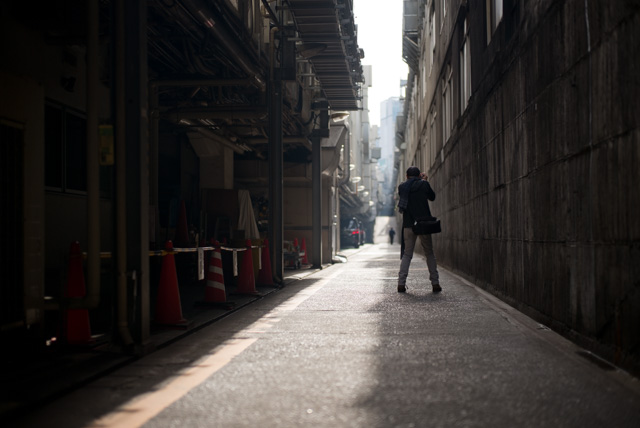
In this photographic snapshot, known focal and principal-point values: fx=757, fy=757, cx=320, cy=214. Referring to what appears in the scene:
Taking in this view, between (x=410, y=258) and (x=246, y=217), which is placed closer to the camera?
(x=410, y=258)

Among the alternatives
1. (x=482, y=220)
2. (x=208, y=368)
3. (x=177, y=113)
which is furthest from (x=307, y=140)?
(x=208, y=368)

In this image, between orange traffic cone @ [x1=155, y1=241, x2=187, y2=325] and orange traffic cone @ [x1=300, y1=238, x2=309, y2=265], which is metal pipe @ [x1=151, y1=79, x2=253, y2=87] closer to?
orange traffic cone @ [x1=155, y1=241, x2=187, y2=325]

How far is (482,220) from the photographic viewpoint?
43.3 feet

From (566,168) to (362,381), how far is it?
304 centimetres

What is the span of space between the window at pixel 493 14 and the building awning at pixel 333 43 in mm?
3002

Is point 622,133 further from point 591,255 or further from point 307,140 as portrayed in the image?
point 307,140

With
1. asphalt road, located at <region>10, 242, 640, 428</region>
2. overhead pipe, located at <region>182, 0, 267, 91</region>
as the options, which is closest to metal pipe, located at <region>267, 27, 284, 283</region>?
overhead pipe, located at <region>182, 0, 267, 91</region>

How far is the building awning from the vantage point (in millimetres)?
14688

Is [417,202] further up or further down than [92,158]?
further down

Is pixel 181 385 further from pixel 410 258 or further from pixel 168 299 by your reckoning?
pixel 410 258

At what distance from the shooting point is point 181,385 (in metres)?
5.16

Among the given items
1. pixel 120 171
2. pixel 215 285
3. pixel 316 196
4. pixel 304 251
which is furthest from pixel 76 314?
pixel 304 251

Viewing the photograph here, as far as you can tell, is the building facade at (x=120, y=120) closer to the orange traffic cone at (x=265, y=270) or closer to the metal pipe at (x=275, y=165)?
the metal pipe at (x=275, y=165)

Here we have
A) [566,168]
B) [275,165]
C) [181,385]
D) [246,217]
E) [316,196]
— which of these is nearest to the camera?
[181,385]
